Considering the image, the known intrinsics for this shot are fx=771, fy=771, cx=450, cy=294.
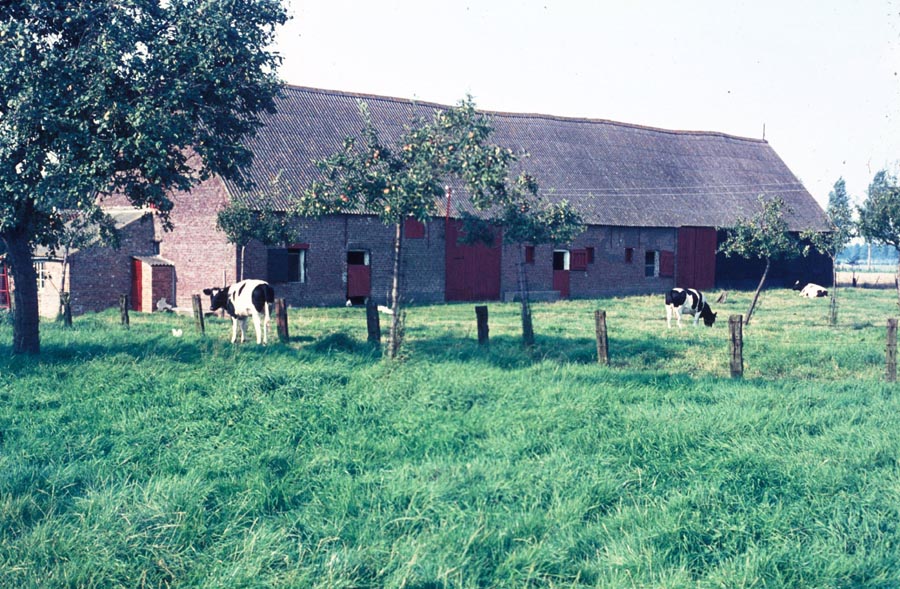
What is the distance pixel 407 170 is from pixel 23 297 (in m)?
7.03

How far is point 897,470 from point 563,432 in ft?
10.5

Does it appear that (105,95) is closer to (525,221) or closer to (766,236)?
(525,221)

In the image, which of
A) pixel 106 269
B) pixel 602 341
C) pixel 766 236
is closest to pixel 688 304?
pixel 766 236

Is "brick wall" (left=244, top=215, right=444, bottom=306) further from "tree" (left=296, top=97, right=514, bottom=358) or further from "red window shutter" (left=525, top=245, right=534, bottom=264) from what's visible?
"tree" (left=296, top=97, right=514, bottom=358)

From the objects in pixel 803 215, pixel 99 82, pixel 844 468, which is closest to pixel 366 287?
pixel 99 82

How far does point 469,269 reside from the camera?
29906 mm

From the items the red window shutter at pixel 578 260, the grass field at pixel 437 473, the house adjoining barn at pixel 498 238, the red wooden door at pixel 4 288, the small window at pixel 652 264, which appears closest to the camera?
the grass field at pixel 437 473

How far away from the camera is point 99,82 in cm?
1198

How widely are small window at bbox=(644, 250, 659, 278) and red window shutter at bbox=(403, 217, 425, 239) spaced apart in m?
12.8

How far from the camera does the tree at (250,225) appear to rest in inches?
890

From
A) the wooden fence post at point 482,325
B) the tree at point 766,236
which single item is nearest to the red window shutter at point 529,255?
the tree at point 766,236

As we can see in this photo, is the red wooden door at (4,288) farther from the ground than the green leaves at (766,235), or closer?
closer

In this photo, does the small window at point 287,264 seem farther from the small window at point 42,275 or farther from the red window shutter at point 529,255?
the red window shutter at point 529,255

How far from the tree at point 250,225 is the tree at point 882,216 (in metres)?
19.4
